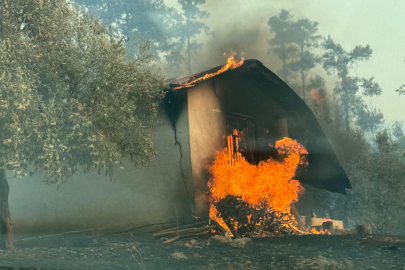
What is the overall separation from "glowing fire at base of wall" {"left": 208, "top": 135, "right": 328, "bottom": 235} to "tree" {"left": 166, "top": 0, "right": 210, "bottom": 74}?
23.5 metres

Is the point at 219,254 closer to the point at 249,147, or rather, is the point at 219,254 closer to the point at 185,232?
the point at 185,232

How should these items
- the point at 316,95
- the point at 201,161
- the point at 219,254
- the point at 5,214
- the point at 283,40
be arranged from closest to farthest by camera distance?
the point at 219,254 < the point at 5,214 < the point at 201,161 < the point at 316,95 < the point at 283,40

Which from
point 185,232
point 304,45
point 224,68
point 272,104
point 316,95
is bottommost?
point 185,232

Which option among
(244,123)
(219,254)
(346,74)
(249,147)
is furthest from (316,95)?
(219,254)

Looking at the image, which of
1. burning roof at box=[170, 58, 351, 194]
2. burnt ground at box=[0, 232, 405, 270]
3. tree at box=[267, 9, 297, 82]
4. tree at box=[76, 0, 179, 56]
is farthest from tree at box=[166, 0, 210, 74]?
burnt ground at box=[0, 232, 405, 270]

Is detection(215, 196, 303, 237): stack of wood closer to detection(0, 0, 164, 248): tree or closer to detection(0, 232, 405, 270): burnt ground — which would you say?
detection(0, 232, 405, 270): burnt ground

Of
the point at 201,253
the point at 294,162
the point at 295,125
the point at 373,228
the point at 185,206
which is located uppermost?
the point at 295,125

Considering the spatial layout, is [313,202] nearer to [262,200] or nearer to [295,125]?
[295,125]

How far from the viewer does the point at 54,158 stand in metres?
9.30

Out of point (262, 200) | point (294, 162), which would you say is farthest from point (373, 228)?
point (262, 200)

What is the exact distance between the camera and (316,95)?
38.2 meters

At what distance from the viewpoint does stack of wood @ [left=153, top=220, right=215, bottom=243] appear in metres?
11.1

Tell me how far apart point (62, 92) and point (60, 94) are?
0.26ft

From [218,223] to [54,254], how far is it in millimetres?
4758
